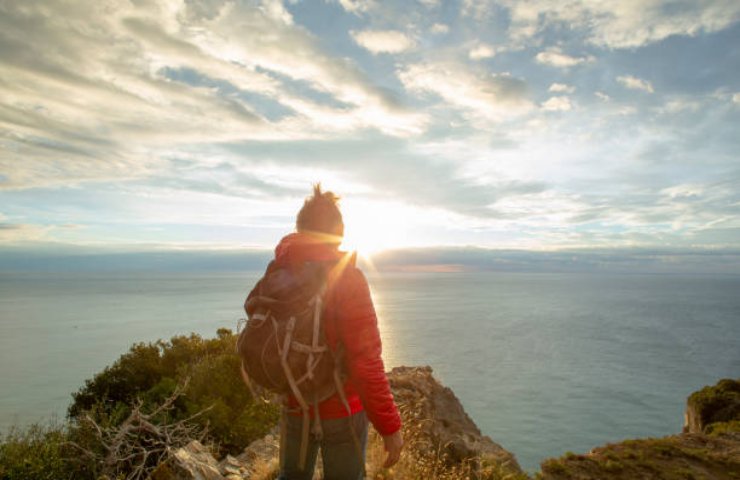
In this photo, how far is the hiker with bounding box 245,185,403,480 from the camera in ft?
9.75

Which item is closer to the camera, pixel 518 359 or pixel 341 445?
pixel 341 445

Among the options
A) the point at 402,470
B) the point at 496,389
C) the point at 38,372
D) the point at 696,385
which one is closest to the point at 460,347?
the point at 496,389

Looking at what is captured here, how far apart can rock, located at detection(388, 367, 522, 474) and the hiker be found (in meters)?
5.70

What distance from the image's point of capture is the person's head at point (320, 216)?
3.24 m

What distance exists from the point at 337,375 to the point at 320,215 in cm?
114

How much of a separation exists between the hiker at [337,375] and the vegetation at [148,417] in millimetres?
4972

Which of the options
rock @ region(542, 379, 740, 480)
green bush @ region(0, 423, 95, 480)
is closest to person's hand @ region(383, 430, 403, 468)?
green bush @ region(0, 423, 95, 480)

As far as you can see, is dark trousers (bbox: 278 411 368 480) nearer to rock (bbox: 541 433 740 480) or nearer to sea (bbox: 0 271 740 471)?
rock (bbox: 541 433 740 480)

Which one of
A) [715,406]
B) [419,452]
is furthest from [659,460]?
[715,406]

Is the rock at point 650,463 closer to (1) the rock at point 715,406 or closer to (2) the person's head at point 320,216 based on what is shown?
(1) the rock at point 715,406

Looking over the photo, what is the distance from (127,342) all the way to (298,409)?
108m

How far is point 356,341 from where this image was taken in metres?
2.96

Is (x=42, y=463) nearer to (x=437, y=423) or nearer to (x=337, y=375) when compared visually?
(x=437, y=423)

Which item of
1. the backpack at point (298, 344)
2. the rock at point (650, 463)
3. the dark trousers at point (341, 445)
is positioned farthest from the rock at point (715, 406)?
the backpack at point (298, 344)
